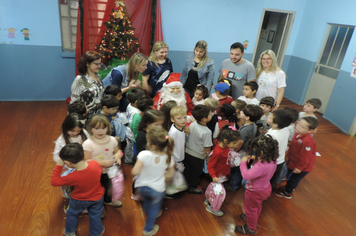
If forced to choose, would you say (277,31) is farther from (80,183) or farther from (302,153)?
(80,183)

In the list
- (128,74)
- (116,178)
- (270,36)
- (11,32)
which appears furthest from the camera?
(270,36)

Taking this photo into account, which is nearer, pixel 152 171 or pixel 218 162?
pixel 152 171

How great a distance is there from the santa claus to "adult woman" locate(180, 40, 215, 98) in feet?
1.59

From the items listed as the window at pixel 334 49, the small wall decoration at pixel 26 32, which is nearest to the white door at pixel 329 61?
the window at pixel 334 49

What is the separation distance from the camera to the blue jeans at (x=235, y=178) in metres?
2.74

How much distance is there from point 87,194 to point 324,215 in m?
2.62

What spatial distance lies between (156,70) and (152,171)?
193cm

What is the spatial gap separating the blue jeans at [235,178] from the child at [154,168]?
109cm

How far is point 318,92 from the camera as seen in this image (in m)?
5.84

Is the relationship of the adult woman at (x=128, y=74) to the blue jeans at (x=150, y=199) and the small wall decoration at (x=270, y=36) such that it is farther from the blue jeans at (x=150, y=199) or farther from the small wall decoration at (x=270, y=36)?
the small wall decoration at (x=270, y=36)

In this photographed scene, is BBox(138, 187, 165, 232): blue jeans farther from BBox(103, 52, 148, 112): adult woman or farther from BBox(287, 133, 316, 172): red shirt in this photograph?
BBox(287, 133, 316, 172): red shirt

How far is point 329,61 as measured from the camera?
561 centimetres

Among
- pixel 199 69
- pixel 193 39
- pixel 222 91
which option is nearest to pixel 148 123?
pixel 222 91

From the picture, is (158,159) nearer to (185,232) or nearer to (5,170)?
(185,232)
